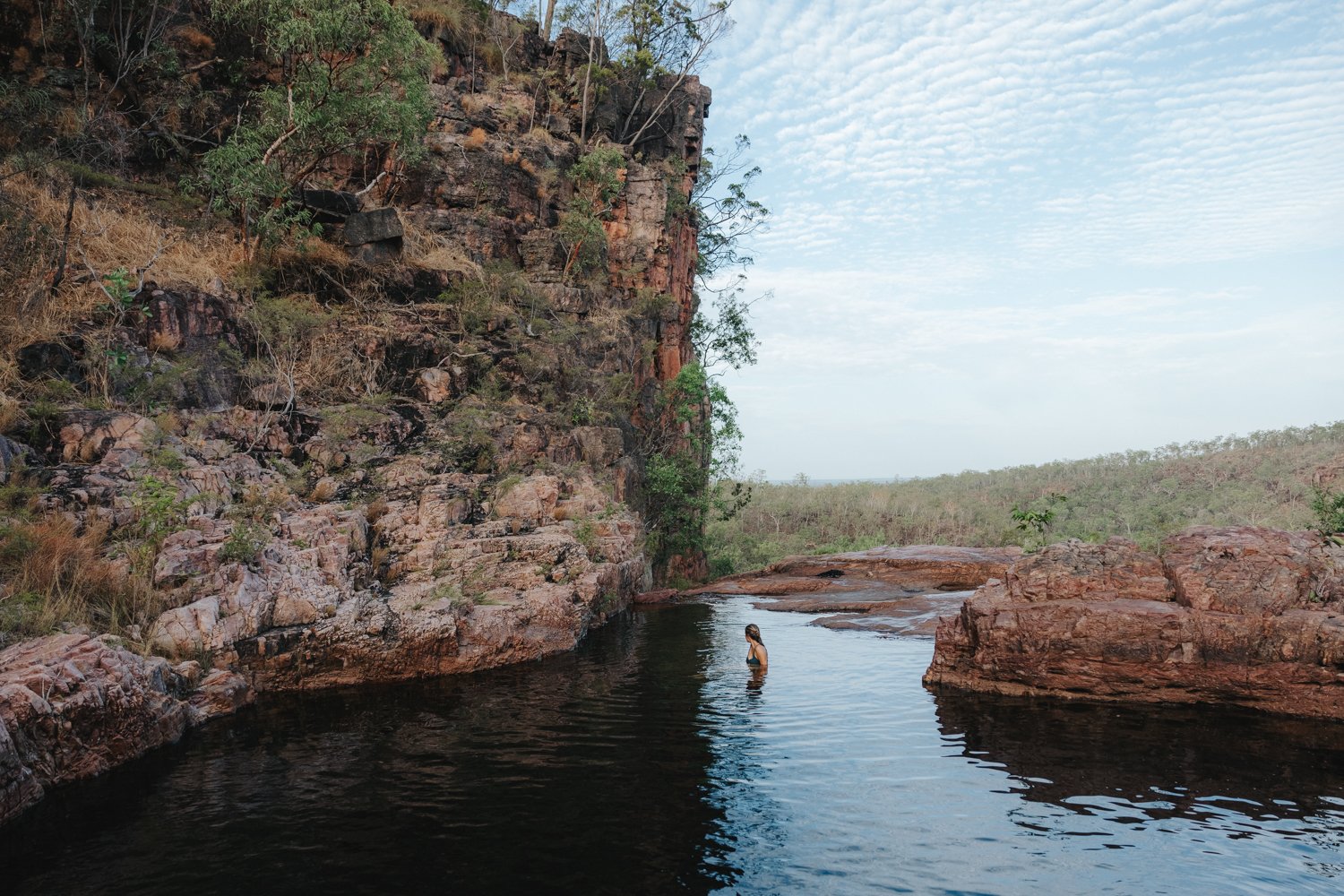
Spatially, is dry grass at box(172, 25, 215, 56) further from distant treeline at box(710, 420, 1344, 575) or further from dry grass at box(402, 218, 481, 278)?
distant treeline at box(710, 420, 1344, 575)

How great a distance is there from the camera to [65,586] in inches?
387

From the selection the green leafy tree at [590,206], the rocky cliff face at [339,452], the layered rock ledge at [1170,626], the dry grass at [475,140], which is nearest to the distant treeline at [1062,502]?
the green leafy tree at [590,206]

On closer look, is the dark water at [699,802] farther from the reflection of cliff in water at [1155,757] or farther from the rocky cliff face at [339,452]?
the rocky cliff face at [339,452]

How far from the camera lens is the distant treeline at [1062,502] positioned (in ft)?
132

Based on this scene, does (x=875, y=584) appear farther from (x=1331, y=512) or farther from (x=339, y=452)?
(x=339, y=452)

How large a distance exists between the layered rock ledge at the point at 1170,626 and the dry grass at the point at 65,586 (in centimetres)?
1216

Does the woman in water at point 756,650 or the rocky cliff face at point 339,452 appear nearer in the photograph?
the rocky cliff face at point 339,452

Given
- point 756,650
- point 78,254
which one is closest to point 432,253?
point 78,254

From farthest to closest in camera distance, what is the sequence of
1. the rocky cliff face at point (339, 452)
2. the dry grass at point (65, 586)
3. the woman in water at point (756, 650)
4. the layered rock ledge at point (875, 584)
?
the layered rock ledge at point (875, 584), the woman in water at point (756, 650), the rocky cliff face at point (339, 452), the dry grass at point (65, 586)

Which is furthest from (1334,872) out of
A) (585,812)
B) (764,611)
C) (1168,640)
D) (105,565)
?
(764,611)

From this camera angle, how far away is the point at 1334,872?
6.20 m

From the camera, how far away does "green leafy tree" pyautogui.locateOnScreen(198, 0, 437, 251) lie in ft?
61.3

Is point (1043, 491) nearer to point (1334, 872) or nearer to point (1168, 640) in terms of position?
point (1168, 640)

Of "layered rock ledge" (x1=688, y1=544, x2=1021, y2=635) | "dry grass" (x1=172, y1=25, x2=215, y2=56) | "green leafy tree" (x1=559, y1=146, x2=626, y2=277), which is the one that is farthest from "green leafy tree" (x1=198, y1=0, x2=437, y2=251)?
"layered rock ledge" (x1=688, y1=544, x2=1021, y2=635)
